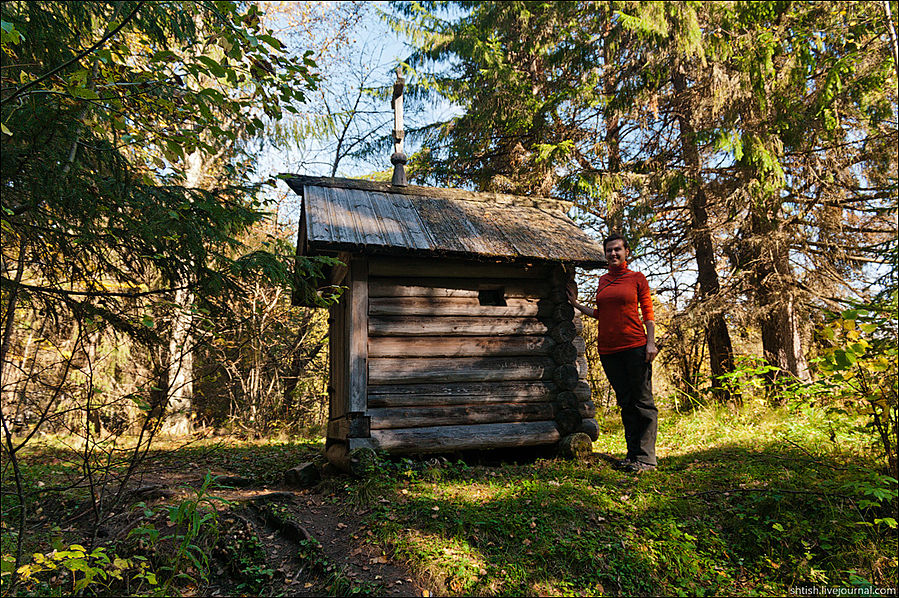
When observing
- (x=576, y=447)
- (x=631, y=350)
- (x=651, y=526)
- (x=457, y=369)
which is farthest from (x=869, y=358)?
(x=457, y=369)


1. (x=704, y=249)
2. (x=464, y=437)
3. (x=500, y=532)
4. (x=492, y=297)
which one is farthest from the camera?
(x=704, y=249)

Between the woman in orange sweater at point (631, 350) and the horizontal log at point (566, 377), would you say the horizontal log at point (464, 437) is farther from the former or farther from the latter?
the woman in orange sweater at point (631, 350)

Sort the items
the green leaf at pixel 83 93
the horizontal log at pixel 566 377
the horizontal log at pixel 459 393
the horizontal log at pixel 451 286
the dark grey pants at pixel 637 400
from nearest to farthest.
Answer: the green leaf at pixel 83 93, the dark grey pants at pixel 637 400, the horizontal log at pixel 459 393, the horizontal log at pixel 451 286, the horizontal log at pixel 566 377

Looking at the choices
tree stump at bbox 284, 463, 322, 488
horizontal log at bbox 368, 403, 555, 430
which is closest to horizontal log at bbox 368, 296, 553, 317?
horizontal log at bbox 368, 403, 555, 430

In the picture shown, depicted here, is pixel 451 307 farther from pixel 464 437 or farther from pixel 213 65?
pixel 213 65

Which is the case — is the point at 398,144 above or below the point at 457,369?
above

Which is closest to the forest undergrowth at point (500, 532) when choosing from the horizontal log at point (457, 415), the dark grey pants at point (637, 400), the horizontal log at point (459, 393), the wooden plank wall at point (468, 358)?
the dark grey pants at point (637, 400)

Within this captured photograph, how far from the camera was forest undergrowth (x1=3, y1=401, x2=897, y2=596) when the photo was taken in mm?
4043

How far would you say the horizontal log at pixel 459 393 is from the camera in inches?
264

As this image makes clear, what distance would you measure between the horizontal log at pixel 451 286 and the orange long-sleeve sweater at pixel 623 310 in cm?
130

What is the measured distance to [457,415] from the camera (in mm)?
6914

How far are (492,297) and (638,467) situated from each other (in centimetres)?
287

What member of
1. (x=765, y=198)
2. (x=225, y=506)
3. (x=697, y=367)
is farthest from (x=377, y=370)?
(x=697, y=367)

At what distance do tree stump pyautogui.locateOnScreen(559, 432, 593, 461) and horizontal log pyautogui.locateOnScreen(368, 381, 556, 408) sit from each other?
584mm
